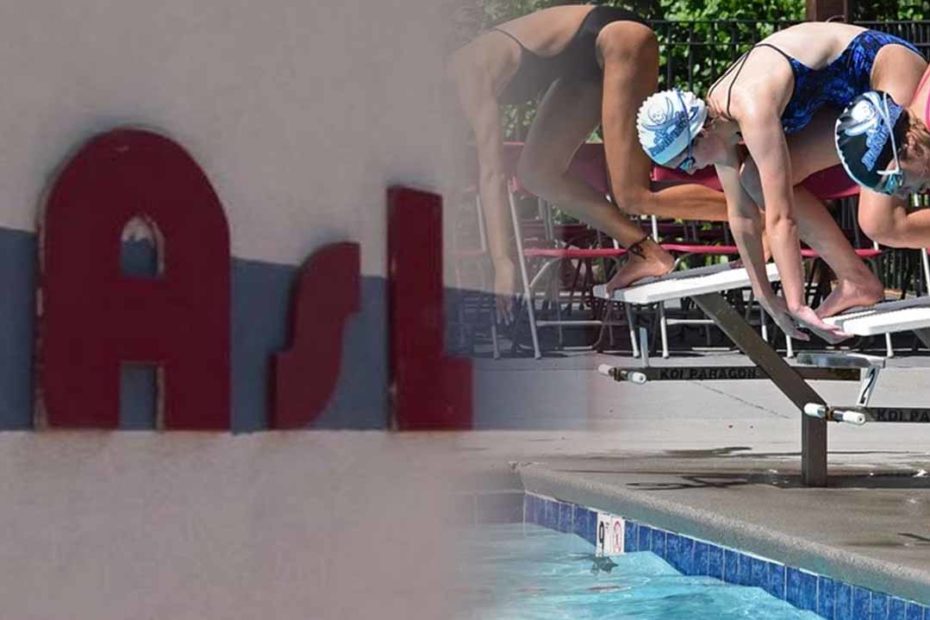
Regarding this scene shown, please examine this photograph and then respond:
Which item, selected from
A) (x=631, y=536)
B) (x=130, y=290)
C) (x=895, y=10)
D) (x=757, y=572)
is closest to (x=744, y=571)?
(x=757, y=572)

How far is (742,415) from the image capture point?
7621mm

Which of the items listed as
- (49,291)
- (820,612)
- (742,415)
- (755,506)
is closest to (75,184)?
(49,291)

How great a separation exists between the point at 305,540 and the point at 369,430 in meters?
0.09

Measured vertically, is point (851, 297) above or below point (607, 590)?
above

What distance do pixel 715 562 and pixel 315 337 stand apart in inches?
144

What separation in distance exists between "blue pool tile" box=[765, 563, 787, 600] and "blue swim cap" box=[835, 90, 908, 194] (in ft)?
3.44

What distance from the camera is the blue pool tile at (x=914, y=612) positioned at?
3.45m

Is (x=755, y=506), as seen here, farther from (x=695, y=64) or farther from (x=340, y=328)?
(x=695, y=64)

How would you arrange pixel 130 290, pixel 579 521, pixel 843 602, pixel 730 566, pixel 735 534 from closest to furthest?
1. pixel 130 290
2. pixel 843 602
3. pixel 735 534
4. pixel 730 566
5. pixel 579 521

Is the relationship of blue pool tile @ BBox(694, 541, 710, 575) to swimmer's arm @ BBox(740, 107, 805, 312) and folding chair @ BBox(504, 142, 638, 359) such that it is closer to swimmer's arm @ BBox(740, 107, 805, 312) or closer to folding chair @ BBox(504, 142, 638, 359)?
folding chair @ BBox(504, 142, 638, 359)

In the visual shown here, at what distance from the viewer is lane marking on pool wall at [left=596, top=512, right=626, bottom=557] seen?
530 cm

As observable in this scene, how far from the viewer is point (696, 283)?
5449mm

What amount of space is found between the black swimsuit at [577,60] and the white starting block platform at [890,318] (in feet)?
3.66

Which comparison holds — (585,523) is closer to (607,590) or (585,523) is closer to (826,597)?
(607,590)
